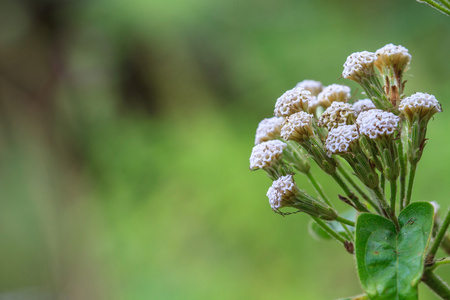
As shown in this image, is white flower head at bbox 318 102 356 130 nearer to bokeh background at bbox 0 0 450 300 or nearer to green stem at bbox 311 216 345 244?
green stem at bbox 311 216 345 244

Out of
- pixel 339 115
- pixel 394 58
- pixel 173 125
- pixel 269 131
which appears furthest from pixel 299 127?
pixel 173 125

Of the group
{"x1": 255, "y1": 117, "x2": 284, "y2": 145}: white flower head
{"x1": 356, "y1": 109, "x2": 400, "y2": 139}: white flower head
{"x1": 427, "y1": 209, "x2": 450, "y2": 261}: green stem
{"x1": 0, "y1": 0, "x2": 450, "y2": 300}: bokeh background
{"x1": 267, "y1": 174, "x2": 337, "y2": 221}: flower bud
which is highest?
{"x1": 0, "y1": 0, "x2": 450, "y2": 300}: bokeh background

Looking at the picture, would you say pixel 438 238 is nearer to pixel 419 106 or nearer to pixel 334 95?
pixel 419 106

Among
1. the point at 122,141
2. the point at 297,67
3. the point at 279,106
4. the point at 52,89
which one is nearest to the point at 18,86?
the point at 52,89

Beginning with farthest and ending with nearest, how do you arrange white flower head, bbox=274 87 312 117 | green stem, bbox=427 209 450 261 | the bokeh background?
the bokeh background
white flower head, bbox=274 87 312 117
green stem, bbox=427 209 450 261

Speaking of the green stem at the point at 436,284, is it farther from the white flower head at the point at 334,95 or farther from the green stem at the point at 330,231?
the white flower head at the point at 334,95

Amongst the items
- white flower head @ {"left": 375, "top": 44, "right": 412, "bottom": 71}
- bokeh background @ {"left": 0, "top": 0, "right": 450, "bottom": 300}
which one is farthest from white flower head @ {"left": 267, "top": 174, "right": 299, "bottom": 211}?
bokeh background @ {"left": 0, "top": 0, "right": 450, "bottom": 300}
